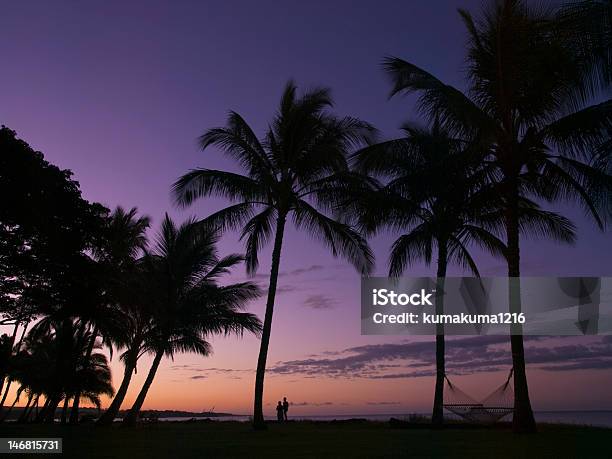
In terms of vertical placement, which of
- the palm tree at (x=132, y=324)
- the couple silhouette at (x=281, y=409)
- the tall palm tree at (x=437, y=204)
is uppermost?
the tall palm tree at (x=437, y=204)

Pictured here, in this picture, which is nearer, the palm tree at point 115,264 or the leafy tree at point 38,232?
the leafy tree at point 38,232

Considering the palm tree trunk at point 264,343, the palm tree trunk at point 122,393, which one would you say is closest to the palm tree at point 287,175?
the palm tree trunk at point 264,343

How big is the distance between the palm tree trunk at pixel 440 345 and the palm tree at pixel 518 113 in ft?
16.8

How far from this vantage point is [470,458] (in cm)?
893

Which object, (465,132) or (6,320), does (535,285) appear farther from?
(6,320)

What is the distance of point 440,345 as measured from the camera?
1977 cm

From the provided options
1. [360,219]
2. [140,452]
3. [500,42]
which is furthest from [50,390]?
[500,42]

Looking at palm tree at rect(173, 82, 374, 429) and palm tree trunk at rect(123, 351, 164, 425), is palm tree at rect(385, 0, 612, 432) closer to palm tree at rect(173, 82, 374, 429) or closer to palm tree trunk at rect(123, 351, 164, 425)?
palm tree at rect(173, 82, 374, 429)

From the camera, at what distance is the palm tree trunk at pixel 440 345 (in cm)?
1931

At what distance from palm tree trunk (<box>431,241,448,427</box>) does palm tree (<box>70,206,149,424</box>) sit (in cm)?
1041

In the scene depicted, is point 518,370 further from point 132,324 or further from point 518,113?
point 132,324

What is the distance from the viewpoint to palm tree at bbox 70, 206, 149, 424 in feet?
60.2

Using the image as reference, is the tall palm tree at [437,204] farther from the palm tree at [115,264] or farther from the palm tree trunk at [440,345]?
the palm tree at [115,264]

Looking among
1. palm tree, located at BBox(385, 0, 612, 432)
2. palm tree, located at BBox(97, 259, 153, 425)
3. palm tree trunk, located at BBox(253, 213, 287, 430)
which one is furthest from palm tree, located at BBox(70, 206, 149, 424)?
palm tree, located at BBox(385, 0, 612, 432)
